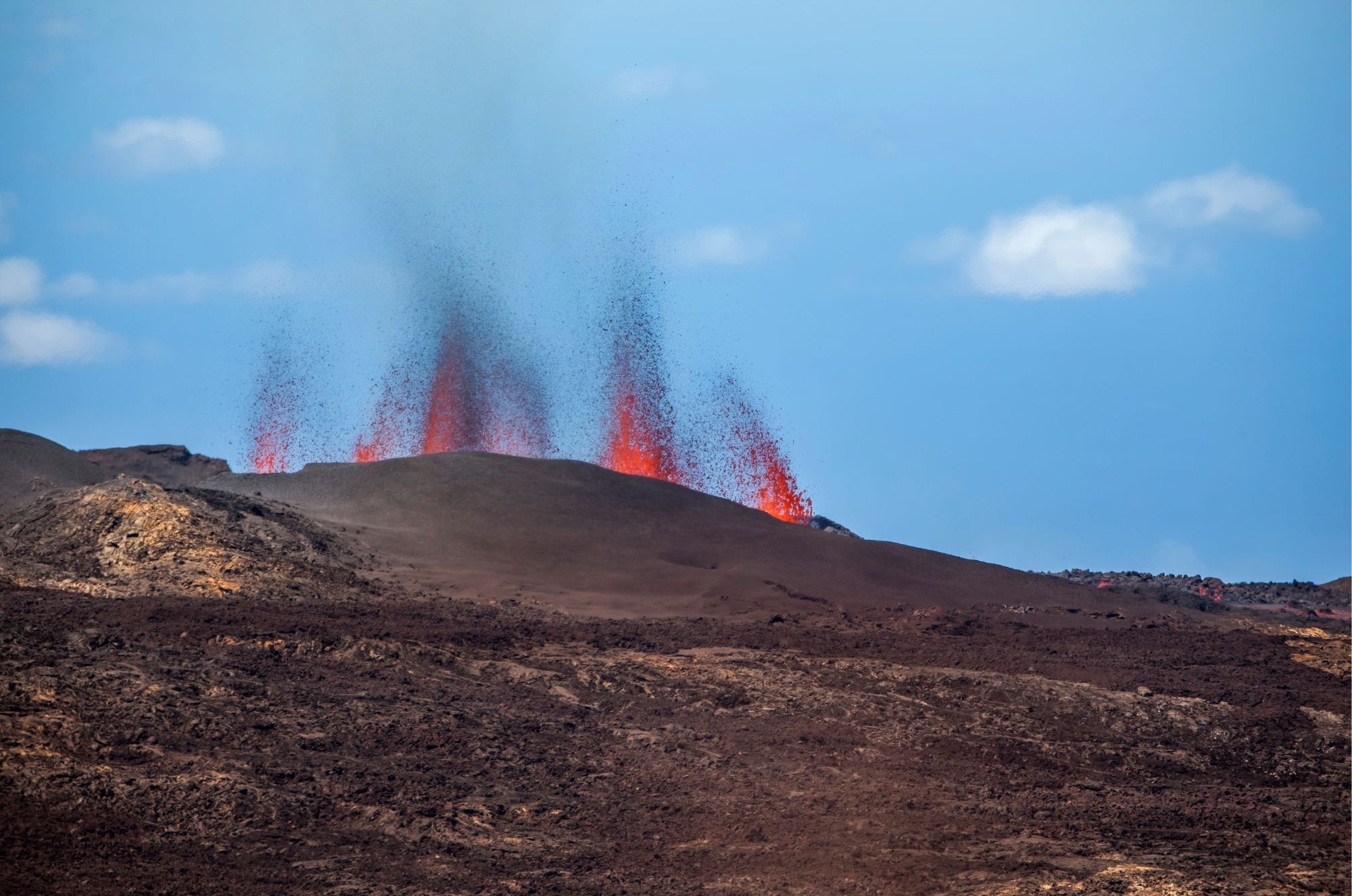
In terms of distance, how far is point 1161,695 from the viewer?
17656 millimetres

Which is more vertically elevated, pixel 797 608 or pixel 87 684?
pixel 797 608

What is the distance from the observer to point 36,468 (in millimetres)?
34594

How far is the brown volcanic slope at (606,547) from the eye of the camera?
1028 inches

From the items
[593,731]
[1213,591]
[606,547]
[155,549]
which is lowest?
[593,731]

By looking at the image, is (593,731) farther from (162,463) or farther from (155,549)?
(162,463)

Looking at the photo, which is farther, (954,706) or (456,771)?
(954,706)

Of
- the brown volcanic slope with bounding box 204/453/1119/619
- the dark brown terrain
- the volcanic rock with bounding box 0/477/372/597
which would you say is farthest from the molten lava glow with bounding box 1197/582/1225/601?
the volcanic rock with bounding box 0/477/372/597

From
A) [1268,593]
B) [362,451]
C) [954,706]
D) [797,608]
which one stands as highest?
[362,451]

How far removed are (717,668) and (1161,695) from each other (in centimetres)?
695

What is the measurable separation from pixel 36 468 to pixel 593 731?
27.7 metres

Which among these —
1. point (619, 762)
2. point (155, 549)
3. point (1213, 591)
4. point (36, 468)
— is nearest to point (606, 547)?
point (155, 549)

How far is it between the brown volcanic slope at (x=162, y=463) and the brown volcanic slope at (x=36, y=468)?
18.4 feet

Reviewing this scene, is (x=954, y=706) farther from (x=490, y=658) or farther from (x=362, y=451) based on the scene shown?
(x=362, y=451)

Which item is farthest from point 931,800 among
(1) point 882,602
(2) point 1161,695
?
(1) point 882,602
